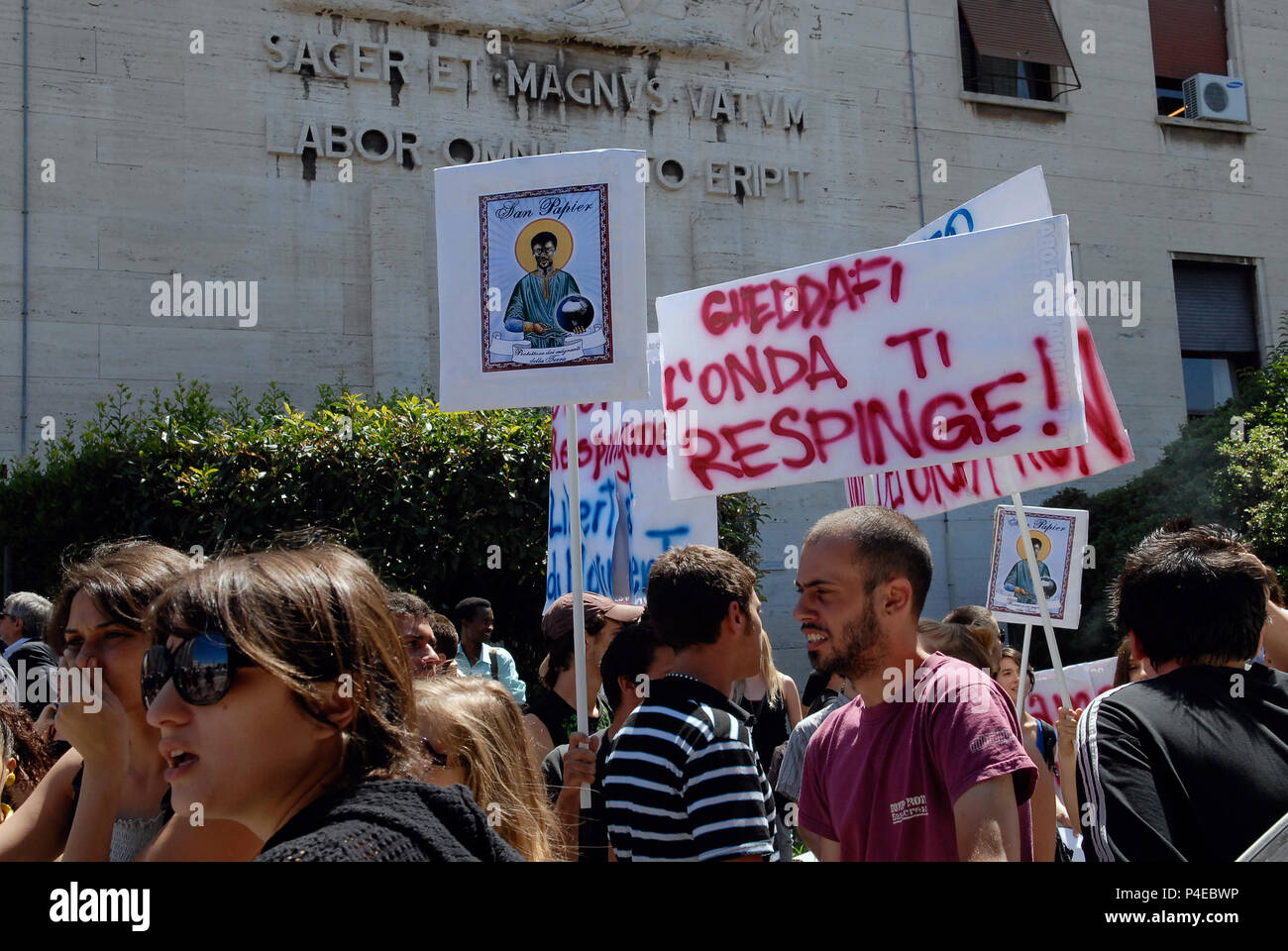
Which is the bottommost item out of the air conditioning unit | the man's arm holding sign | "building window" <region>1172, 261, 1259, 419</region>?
the man's arm holding sign

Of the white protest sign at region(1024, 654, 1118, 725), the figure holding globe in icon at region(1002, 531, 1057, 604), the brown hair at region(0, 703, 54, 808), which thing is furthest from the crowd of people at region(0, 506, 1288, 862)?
the white protest sign at region(1024, 654, 1118, 725)

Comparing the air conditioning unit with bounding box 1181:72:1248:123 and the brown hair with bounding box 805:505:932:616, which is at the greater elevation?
the air conditioning unit with bounding box 1181:72:1248:123

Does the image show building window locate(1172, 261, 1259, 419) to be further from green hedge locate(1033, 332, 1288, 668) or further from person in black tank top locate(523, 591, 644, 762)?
person in black tank top locate(523, 591, 644, 762)

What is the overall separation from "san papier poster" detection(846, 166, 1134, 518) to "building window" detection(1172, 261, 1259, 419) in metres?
11.6

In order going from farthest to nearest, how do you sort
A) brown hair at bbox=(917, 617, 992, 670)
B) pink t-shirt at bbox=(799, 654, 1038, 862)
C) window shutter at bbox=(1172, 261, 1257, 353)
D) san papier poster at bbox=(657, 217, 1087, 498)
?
window shutter at bbox=(1172, 261, 1257, 353), brown hair at bbox=(917, 617, 992, 670), san papier poster at bbox=(657, 217, 1087, 498), pink t-shirt at bbox=(799, 654, 1038, 862)

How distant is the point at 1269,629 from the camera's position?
3562mm

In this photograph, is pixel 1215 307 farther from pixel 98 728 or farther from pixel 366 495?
pixel 98 728

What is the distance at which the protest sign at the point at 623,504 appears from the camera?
536cm

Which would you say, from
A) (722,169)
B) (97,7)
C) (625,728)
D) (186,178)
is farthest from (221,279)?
(625,728)

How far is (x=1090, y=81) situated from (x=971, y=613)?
12415 mm

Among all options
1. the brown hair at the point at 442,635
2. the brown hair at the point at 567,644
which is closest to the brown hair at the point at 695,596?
the brown hair at the point at 567,644

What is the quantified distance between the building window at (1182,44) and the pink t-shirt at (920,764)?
50.3 feet

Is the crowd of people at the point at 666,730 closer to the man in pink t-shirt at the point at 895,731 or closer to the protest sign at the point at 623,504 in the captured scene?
the man in pink t-shirt at the point at 895,731

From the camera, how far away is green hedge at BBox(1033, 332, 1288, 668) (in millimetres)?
10359
